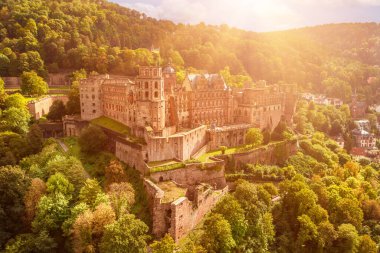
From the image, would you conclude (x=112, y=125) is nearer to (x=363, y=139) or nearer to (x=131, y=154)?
(x=131, y=154)

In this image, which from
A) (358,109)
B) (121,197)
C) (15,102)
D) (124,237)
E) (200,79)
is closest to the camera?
(124,237)

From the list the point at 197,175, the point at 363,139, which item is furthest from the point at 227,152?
the point at 363,139

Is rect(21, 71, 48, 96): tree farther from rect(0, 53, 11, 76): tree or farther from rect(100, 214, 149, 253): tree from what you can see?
rect(100, 214, 149, 253): tree

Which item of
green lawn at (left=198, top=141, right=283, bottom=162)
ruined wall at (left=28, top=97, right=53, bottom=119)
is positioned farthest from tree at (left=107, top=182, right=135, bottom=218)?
ruined wall at (left=28, top=97, right=53, bottom=119)

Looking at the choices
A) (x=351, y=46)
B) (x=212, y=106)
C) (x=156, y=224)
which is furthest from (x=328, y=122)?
(x=351, y=46)

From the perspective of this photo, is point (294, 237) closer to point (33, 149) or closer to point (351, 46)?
point (33, 149)

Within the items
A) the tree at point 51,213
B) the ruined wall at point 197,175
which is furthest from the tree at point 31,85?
the ruined wall at point 197,175
